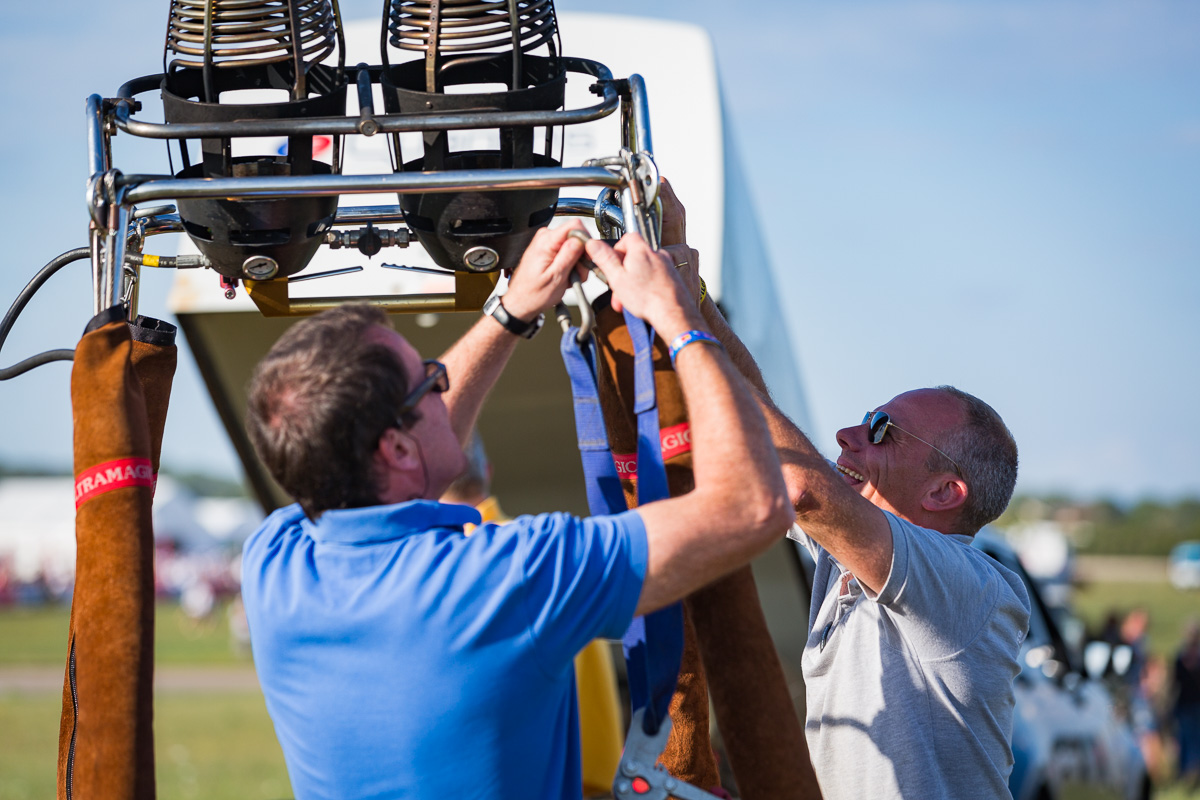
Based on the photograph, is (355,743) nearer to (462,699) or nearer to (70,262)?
(462,699)

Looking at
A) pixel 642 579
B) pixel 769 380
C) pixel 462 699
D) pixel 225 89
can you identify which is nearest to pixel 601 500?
pixel 642 579

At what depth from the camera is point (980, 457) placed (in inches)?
101

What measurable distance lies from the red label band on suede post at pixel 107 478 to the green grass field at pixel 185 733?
7.82m

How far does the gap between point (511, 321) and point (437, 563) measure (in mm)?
492

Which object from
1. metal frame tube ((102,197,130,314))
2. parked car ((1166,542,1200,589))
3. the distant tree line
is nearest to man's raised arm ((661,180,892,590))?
metal frame tube ((102,197,130,314))

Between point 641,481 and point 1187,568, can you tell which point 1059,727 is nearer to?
point 641,481

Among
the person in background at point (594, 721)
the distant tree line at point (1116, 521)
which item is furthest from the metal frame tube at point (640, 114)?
the distant tree line at point (1116, 521)

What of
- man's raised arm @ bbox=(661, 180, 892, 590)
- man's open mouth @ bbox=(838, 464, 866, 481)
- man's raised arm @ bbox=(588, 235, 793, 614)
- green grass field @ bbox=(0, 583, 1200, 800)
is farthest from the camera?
green grass field @ bbox=(0, 583, 1200, 800)

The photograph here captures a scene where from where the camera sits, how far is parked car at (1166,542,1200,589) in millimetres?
47816

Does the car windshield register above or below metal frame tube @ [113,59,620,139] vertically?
below

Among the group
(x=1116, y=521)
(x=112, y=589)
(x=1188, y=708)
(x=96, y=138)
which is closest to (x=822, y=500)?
(x=112, y=589)

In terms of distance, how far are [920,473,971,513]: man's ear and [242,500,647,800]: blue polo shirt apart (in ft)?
3.86

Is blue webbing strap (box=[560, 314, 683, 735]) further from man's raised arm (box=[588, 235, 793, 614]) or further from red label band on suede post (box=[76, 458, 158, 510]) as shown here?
red label band on suede post (box=[76, 458, 158, 510])

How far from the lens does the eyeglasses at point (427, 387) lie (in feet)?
5.39
